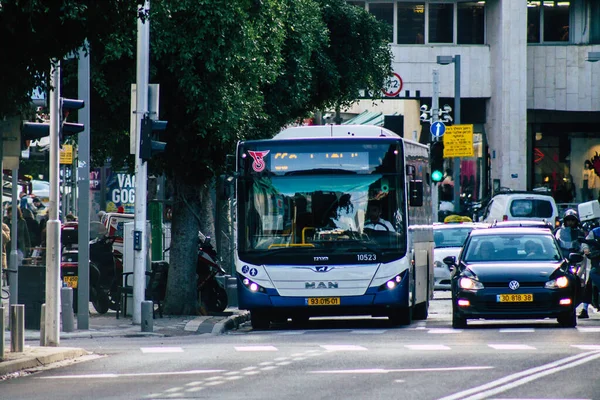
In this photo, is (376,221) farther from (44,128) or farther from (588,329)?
(44,128)

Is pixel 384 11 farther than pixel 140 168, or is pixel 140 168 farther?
pixel 384 11

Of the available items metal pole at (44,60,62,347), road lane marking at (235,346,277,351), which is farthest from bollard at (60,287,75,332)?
road lane marking at (235,346,277,351)

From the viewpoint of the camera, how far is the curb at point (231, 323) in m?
21.8

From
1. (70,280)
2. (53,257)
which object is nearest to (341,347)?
(53,257)

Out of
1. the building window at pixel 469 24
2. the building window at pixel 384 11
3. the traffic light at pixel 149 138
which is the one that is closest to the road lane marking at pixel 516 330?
the traffic light at pixel 149 138

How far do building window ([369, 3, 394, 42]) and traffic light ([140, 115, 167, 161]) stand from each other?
36889mm

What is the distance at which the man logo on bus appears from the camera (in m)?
21.2

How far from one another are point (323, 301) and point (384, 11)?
1484 inches

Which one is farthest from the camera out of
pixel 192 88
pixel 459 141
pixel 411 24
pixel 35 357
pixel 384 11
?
pixel 411 24

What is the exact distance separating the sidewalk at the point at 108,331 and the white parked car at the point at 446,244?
6.43 m

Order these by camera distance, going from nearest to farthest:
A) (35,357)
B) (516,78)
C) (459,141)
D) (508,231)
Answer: (35,357) < (508,231) < (459,141) < (516,78)

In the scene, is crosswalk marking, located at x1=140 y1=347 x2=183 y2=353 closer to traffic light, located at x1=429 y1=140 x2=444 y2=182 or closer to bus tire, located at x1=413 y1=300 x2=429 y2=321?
bus tire, located at x1=413 y1=300 x2=429 y2=321

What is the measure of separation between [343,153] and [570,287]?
3828 mm

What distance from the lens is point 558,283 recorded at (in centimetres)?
2011
